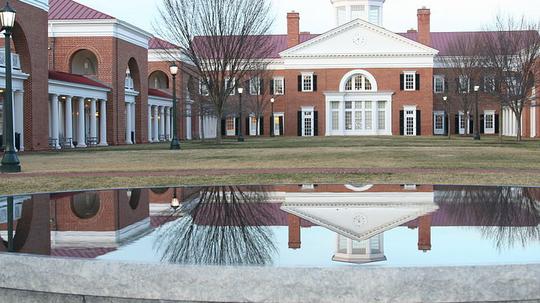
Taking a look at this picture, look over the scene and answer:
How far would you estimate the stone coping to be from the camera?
4.27 meters

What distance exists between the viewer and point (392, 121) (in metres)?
80.8

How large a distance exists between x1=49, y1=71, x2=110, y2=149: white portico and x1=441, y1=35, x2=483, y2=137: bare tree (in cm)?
3102

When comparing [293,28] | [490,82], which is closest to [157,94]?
[490,82]

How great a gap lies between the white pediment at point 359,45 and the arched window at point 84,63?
31940 millimetres

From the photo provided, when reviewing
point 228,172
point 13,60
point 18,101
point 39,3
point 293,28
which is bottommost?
point 228,172

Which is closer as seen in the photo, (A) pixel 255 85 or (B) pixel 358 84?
(A) pixel 255 85

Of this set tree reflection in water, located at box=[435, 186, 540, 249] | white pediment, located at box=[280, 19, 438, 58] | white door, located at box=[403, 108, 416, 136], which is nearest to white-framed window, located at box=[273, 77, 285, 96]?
white pediment, located at box=[280, 19, 438, 58]

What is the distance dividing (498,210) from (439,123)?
78.1m

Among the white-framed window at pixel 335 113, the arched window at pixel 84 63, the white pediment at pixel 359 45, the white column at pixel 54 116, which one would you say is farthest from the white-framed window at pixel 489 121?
the white column at pixel 54 116

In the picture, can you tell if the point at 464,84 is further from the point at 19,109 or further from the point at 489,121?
the point at 19,109

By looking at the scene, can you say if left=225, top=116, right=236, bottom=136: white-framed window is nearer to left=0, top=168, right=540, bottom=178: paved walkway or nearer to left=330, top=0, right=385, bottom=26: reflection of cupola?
left=330, top=0, right=385, bottom=26: reflection of cupola

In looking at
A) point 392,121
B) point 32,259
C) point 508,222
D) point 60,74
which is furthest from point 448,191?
point 392,121

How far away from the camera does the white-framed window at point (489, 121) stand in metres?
82.4

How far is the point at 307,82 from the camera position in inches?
3221
